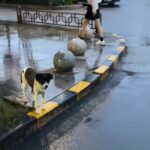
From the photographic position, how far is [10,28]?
43.9ft

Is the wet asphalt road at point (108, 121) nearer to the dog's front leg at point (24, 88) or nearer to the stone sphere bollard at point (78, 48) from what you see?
the dog's front leg at point (24, 88)

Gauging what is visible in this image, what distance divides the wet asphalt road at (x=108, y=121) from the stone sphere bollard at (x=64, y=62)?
846 mm

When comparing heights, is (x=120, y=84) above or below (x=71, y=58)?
below

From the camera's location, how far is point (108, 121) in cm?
539

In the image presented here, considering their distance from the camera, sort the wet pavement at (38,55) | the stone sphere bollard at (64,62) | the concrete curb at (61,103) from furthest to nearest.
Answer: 1. the stone sphere bollard at (64,62)
2. the wet pavement at (38,55)
3. the concrete curb at (61,103)

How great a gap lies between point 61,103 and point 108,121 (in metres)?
0.84

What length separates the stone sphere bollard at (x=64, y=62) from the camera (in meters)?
7.21

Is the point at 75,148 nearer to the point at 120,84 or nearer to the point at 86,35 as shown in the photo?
the point at 120,84

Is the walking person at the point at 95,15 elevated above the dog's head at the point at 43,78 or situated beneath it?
elevated above

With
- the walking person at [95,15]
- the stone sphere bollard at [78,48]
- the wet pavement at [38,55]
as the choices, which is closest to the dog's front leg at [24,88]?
the wet pavement at [38,55]

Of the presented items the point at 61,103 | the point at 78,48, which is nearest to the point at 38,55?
the point at 78,48

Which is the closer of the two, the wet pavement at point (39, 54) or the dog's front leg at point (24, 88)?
the dog's front leg at point (24, 88)

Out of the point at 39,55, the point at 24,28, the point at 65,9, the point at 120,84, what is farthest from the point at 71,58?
the point at 65,9

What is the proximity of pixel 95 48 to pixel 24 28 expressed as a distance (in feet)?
14.5
